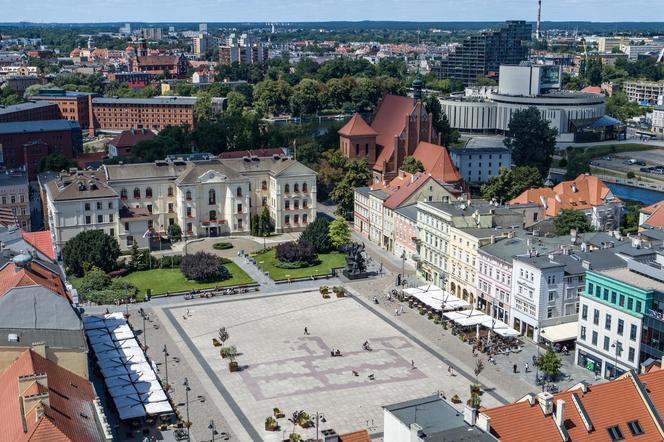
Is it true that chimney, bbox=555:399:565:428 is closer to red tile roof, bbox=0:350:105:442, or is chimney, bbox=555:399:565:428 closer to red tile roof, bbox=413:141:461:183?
red tile roof, bbox=0:350:105:442

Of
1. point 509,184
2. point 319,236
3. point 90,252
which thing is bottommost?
point 319,236

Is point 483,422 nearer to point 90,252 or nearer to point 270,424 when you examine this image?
point 270,424

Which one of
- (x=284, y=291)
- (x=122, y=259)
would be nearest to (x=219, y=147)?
(x=122, y=259)

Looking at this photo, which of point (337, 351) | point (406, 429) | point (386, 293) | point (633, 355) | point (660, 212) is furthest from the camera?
point (660, 212)

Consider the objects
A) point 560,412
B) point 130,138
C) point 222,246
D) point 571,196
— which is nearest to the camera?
point 560,412

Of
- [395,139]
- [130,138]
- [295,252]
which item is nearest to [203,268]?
[295,252]

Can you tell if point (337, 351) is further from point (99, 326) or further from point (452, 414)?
point (452, 414)

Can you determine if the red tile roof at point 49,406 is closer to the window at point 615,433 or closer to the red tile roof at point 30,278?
the red tile roof at point 30,278
